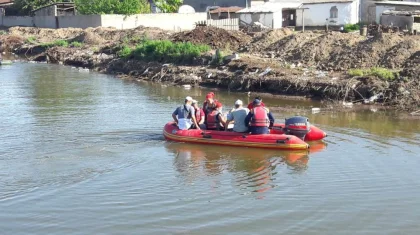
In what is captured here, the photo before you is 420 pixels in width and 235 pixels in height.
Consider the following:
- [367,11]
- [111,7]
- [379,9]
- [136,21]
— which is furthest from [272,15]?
[111,7]

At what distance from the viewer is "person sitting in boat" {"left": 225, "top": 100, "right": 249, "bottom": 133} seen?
15516mm

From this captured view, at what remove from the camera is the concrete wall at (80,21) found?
4902 cm

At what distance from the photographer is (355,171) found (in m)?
13.4

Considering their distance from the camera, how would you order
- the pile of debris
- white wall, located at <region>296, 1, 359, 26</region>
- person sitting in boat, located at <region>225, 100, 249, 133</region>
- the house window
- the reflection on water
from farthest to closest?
the house window
white wall, located at <region>296, 1, 359, 26</region>
the pile of debris
person sitting in boat, located at <region>225, 100, 249, 133</region>
the reflection on water

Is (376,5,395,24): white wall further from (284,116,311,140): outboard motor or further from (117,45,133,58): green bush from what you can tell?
(284,116,311,140): outboard motor

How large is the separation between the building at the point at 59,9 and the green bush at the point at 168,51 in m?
24.1

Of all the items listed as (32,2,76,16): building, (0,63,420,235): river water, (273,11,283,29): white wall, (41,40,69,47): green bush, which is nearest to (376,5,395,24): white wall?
(273,11,283,29): white wall

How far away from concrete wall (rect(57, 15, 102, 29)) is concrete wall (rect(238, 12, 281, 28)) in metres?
11.4

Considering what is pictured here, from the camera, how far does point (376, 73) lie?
23156mm

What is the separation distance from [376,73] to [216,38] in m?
12.2

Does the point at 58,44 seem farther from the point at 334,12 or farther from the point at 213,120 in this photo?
the point at 213,120

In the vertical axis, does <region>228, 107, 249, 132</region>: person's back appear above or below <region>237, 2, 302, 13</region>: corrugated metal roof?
below

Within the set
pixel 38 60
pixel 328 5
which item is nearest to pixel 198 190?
pixel 38 60

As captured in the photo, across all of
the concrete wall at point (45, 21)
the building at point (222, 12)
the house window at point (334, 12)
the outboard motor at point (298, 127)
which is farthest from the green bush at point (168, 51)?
the concrete wall at point (45, 21)
